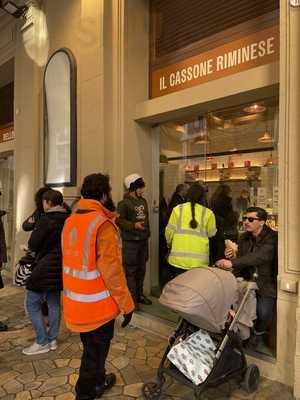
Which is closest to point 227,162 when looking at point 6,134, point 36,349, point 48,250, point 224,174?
point 224,174

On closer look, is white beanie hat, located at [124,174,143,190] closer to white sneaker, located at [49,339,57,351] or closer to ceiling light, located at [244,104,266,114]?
ceiling light, located at [244,104,266,114]

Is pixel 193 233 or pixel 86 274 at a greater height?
pixel 193 233

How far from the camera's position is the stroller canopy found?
2.66 m

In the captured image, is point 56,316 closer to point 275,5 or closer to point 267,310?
point 267,310

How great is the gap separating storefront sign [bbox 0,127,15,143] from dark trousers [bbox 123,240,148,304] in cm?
462

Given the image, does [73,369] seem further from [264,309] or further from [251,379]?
[264,309]

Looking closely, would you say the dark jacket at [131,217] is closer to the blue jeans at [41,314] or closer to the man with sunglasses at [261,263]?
the blue jeans at [41,314]

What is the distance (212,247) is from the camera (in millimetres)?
4664

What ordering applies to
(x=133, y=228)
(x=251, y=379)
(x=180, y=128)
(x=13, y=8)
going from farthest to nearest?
(x=13, y=8), (x=180, y=128), (x=133, y=228), (x=251, y=379)

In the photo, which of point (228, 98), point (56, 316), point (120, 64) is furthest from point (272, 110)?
point (56, 316)

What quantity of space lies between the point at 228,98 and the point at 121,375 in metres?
2.98

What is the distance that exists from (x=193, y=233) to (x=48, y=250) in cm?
151

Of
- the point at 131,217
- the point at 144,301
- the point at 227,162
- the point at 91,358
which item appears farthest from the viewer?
the point at 144,301

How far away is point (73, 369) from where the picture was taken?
349cm
